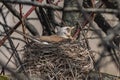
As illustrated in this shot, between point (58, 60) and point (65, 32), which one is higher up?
point (65, 32)

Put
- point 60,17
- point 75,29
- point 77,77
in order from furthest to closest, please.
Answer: point 60,17 → point 75,29 → point 77,77

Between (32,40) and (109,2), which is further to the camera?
(109,2)

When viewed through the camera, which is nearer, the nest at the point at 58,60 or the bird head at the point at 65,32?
the nest at the point at 58,60

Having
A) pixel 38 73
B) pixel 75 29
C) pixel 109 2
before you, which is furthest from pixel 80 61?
pixel 109 2

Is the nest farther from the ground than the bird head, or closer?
closer

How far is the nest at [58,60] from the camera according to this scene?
132 inches

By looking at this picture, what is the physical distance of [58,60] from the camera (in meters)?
3.43

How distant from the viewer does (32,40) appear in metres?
3.59

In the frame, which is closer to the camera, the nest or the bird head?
the nest

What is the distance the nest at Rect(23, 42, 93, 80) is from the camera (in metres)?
3.35

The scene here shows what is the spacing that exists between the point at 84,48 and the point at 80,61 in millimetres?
158

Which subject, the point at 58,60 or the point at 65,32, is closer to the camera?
the point at 58,60

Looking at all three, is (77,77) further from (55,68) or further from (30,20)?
(30,20)

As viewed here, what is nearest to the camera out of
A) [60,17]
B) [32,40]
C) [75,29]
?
[32,40]
